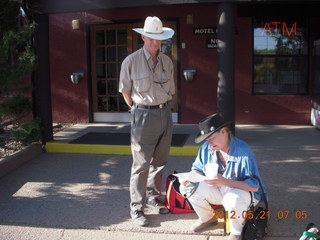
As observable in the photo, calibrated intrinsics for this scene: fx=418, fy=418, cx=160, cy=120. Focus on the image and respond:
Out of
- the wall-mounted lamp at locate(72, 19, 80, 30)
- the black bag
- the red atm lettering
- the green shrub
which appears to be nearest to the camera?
the black bag

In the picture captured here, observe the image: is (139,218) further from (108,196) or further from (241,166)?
(241,166)

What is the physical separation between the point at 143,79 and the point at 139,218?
138cm

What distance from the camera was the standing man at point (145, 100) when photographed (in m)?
4.13

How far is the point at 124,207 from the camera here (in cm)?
465

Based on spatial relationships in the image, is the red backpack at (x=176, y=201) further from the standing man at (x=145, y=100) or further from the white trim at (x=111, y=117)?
the white trim at (x=111, y=117)

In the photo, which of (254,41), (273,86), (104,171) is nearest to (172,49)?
(254,41)

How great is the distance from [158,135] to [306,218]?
170 cm

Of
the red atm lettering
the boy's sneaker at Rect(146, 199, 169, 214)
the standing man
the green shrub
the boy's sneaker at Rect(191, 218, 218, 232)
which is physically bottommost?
the boy's sneaker at Rect(191, 218, 218, 232)

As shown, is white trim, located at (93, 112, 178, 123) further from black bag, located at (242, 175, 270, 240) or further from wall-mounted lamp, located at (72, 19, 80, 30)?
black bag, located at (242, 175, 270, 240)

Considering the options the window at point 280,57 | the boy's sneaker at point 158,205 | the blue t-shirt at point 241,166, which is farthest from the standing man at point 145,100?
the window at point 280,57

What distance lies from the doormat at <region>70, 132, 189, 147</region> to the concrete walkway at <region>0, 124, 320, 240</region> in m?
0.22

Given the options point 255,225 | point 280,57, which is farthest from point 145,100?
point 280,57

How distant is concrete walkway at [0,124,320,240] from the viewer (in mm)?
4066

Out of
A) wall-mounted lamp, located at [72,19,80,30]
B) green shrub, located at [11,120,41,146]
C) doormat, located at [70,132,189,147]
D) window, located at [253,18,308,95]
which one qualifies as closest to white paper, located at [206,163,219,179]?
doormat, located at [70,132,189,147]
